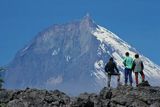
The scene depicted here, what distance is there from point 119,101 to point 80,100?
210 cm

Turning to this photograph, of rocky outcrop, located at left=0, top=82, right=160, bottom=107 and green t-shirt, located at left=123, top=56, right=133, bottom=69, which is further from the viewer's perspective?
green t-shirt, located at left=123, top=56, right=133, bottom=69

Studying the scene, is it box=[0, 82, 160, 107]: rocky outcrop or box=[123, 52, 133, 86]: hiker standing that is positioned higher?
box=[123, 52, 133, 86]: hiker standing

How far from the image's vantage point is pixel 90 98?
110 ft

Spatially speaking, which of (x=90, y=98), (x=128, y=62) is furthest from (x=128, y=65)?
(x=90, y=98)

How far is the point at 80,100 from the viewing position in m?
32.3

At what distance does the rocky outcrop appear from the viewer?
1287 inches

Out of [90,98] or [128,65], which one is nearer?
[90,98]

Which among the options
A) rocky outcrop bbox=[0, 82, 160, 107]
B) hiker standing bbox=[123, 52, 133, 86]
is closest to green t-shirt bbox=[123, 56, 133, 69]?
hiker standing bbox=[123, 52, 133, 86]

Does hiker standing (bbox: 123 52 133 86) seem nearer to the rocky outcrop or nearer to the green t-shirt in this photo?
the green t-shirt

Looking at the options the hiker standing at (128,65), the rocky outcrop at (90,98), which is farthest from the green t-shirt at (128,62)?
the rocky outcrop at (90,98)

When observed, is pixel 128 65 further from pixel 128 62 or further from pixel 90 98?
pixel 90 98

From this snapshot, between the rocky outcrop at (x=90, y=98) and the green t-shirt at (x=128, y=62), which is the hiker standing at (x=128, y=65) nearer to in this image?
the green t-shirt at (x=128, y=62)

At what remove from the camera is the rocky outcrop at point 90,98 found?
107ft

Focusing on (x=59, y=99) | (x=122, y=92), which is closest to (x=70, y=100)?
(x=59, y=99)
